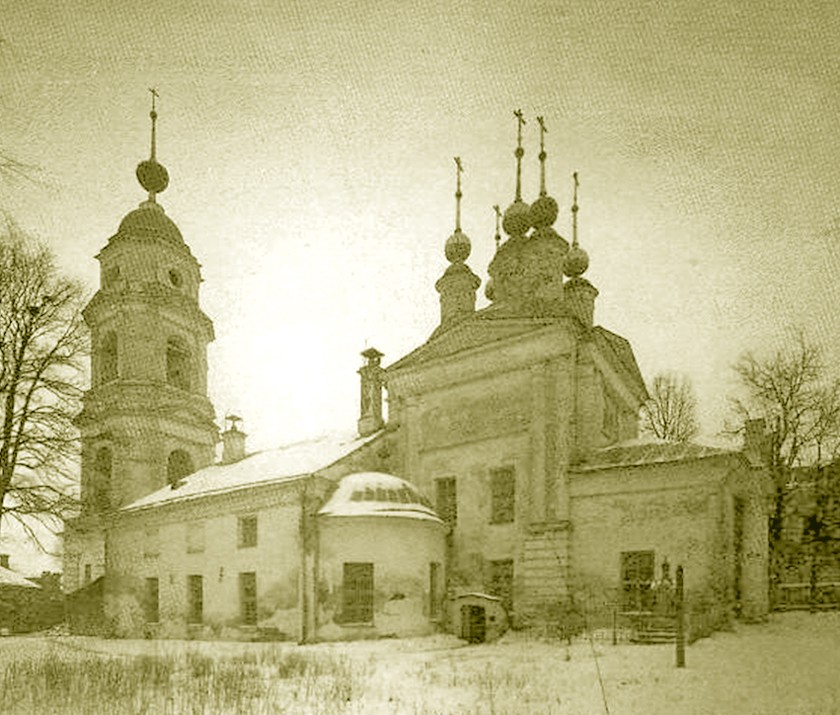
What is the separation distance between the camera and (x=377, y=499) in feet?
66.1

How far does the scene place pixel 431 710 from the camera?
8.61 meters

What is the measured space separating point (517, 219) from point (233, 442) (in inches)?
550

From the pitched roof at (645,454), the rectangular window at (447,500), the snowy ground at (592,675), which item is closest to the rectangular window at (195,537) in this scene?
the snowy ground at (592,675)

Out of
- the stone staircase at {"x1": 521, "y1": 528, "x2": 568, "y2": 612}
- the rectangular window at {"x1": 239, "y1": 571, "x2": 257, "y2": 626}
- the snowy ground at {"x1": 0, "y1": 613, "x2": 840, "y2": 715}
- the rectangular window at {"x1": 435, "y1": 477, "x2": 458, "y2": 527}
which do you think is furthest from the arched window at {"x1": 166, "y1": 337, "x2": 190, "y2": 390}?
the stone staircase at {"x1": 521, "y1": 528, "x2": 568, "y2": 612}

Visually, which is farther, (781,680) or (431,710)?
(781,680)

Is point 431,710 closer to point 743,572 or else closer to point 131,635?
point 743,572

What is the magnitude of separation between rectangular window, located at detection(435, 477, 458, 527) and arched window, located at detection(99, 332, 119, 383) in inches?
556

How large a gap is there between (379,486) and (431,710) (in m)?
11.9

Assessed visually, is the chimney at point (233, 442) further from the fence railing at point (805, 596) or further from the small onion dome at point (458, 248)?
the fence railing at point (805, 596)

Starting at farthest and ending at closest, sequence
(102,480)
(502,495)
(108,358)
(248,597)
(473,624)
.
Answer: (108,358), (102,480), (248,597), (502,495), (473,624)

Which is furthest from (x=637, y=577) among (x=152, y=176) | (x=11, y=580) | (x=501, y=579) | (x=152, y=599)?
(x=11, y=580)

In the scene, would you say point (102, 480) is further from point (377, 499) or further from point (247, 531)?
point (377, 499)

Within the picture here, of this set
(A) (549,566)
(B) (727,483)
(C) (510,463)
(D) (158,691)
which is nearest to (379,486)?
(C) (510,463)

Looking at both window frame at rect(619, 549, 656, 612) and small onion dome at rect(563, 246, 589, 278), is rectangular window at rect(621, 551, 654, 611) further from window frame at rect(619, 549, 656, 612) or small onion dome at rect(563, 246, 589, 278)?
Result: small onion dome at rect(563, 246, 589, 278)
